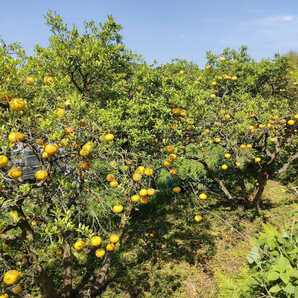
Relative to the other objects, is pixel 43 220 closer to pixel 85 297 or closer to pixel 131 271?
pixel 85 297

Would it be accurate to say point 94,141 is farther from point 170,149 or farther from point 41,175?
point 170,149

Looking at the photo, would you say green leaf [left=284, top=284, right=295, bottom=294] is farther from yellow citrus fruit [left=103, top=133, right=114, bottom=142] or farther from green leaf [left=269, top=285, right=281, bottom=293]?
yellow citrus fruit [left=103, top=133, right=114, bottom=142]

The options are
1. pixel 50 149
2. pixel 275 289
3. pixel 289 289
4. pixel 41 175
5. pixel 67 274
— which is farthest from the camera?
pixel 67 274

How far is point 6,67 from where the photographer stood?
4.25 m

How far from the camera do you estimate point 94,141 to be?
4.91 metres

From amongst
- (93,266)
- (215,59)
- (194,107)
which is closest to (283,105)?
Answer: (215,59)

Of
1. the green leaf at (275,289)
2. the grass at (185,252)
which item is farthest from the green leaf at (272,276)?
the grass at (185,252)

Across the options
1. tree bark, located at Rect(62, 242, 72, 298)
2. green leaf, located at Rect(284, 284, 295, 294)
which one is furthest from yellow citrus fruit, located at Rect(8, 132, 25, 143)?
green leaf, located at Rect(284, 284, 295, 294)

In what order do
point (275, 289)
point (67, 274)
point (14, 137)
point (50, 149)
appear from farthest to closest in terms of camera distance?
point (67, 274)
point (50, 149)
point (14, 137)
point (275, 289)

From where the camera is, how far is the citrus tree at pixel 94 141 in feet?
13.8

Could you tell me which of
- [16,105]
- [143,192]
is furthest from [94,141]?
[16,105]

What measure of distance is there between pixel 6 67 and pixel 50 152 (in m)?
1.22

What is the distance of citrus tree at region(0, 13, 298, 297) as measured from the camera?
4215 mm

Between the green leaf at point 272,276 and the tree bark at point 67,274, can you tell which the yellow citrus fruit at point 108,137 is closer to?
the tree bark at point 67,274
